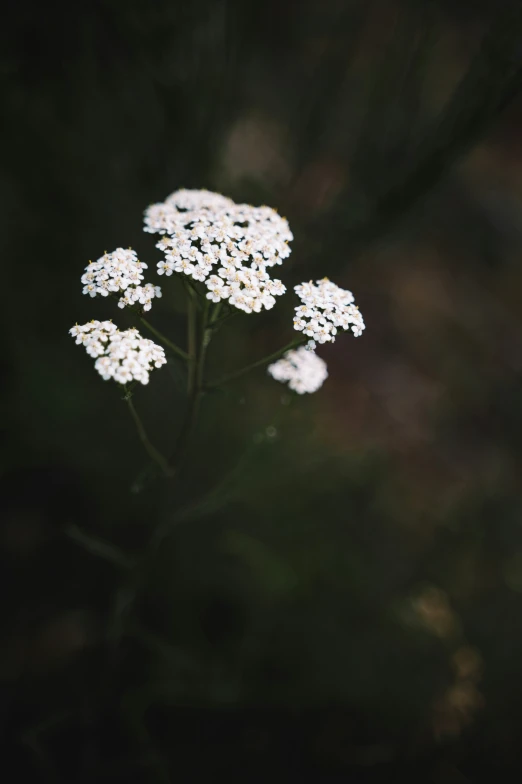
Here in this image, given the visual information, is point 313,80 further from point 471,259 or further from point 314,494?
point 471,259

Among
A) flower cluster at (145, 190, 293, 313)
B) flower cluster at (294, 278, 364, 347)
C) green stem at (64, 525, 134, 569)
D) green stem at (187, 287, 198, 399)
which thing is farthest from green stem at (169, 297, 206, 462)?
green stem at (64, 525, 134, 569)

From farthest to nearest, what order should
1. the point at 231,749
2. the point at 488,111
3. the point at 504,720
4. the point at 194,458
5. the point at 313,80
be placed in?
the point at 194,458
the point at 313,80
the point at 504,720
the point at 231,749
the point at 488,111

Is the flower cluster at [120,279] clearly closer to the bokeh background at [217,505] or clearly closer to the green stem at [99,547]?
the bokeh background at [217,505]

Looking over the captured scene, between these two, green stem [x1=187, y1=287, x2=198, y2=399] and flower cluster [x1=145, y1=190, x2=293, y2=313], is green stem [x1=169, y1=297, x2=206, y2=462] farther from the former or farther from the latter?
flower cluster [x1=145, y1=190, x2=293, y2=313]

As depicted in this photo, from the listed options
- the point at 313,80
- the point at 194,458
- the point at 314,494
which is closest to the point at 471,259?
the point at 313,80

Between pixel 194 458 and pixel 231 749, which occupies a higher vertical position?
pixel 194 458

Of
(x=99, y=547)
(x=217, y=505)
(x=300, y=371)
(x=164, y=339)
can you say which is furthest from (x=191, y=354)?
(x=99, y=547)

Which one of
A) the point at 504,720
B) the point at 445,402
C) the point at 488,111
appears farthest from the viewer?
the point at 445,402

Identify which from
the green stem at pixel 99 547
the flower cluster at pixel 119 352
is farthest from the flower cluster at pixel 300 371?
the green stem at pixel 99 547
